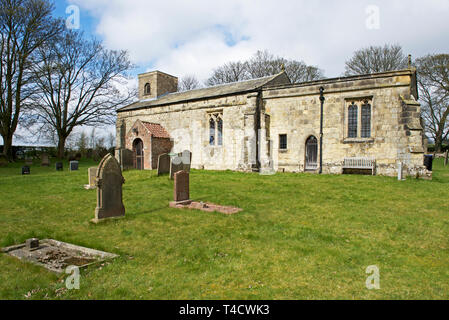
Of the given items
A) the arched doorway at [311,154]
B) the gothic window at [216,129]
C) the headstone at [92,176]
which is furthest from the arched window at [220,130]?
the headstone at [92,176]

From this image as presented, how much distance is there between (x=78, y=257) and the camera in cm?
455

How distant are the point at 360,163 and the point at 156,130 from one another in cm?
1452

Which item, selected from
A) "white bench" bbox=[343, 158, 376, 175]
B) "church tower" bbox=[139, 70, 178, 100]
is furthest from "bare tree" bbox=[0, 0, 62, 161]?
"white bench" bbox=[343, 158, 376, 175]

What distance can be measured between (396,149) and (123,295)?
15.0 meters

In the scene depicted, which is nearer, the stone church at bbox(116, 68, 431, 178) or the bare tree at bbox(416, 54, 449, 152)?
the stone church at bbox(116, 68, 431, 178)

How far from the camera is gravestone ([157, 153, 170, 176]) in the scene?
15.0 meters

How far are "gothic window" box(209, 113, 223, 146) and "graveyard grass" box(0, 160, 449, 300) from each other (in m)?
10.3

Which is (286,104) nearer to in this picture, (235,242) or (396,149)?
(396,149)

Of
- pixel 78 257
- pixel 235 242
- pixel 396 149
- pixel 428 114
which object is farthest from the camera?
pixel 428 114

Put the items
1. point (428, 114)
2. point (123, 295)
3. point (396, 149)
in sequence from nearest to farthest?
point (123, 295), point (396, 149), point (428, 114)

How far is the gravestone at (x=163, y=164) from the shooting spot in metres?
15.0

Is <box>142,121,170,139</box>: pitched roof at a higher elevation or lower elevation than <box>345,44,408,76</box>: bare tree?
lower

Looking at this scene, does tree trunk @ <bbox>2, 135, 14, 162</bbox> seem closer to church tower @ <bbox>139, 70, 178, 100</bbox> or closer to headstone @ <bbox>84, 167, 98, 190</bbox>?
church tower @ <bbox>139, 70, 178, 100</bbox>
